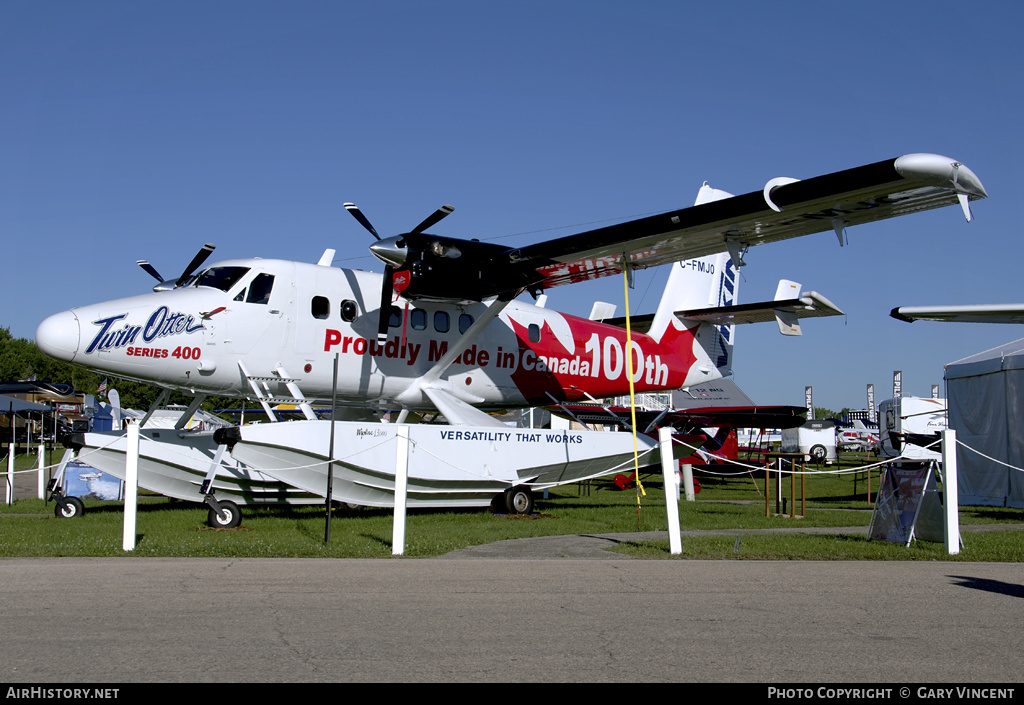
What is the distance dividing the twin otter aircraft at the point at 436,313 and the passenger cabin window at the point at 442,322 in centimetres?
3

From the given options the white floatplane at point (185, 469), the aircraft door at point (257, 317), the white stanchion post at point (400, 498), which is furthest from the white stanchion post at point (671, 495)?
the white floatplane at point (185, 469)

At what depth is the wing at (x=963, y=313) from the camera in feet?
51.5

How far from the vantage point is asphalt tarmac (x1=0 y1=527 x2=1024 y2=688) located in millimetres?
4297

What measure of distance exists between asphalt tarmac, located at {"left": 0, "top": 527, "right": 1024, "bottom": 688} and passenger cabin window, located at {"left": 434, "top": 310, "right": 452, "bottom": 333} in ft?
26.5

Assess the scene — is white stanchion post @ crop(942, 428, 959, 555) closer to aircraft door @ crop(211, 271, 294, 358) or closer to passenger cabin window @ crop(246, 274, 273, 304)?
aircraft door @ crop(211, 271, 294, 358)

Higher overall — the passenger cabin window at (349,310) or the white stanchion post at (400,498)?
the passenger cabin window at (349,310)

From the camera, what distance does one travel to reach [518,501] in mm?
14617

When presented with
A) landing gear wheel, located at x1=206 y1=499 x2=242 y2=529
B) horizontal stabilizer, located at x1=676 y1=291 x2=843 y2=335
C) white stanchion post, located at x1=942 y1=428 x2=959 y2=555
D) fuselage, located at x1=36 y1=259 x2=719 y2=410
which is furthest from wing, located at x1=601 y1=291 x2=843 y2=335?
landing gear wheel, located at x1=206 y1=499 x2=242 y2=529

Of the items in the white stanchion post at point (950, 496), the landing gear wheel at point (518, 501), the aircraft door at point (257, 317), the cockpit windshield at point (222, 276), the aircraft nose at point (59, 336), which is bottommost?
the landing gear wheel at point (518, 501)

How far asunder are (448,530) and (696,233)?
606 cm

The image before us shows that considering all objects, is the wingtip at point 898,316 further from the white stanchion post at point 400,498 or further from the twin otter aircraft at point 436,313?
the white stanchion post at point 400,498

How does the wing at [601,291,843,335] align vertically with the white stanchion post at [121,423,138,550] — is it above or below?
above

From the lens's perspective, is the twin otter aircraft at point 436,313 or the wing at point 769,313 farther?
the wing at point 769,313

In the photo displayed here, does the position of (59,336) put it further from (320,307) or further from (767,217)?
(767,217)
